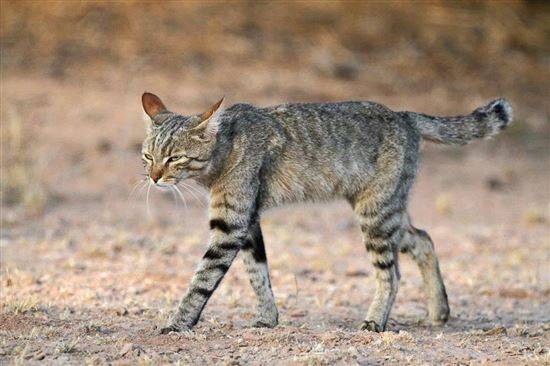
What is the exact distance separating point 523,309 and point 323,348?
3259 mm

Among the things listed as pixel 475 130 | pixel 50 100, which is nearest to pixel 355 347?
pixel 475 130

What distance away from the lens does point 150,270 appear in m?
9.62

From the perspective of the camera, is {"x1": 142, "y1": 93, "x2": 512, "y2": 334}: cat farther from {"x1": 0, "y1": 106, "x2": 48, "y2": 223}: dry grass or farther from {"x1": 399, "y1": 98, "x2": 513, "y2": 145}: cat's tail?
{"x1": 0, "y1": 106, "x2": 48, "y2": 223}: dry grass

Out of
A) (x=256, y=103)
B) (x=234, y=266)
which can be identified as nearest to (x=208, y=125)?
(x=234, y=266)

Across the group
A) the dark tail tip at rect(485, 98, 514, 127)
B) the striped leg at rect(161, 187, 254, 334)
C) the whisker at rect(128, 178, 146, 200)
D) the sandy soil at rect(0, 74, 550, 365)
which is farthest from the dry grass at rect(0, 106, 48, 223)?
the dark tail tip at rect(485, 98, 514, 127)

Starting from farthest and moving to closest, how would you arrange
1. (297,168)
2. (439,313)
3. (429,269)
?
(429,269), (439,313), (297,168)

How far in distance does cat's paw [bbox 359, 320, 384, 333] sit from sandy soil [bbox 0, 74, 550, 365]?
0.32 feet

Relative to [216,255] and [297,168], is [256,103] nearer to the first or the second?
[297,168]

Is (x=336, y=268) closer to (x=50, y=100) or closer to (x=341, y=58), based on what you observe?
(x=50, y=100)

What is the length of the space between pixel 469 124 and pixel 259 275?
2.33 meters

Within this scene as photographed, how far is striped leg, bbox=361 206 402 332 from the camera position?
7738mm

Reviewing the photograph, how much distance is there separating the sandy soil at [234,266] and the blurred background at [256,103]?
0.14 feet

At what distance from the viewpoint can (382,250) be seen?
306 inches

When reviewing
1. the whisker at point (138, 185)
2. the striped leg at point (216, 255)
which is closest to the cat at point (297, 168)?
the striped leg at point (216, 255)
